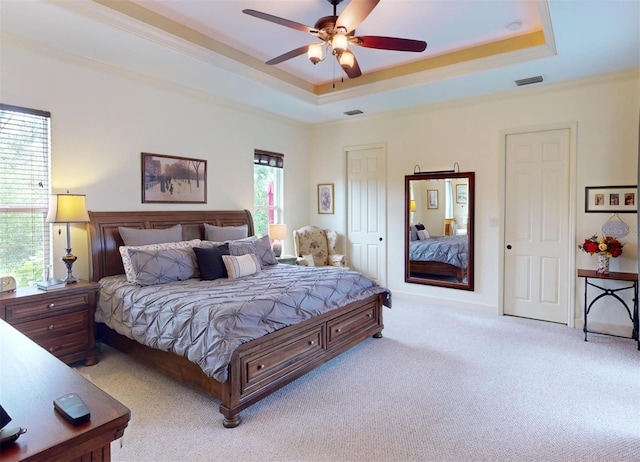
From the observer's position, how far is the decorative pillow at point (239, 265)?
3.67 meters

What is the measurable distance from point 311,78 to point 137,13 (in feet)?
7.54

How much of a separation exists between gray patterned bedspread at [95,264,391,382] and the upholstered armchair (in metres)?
2.02

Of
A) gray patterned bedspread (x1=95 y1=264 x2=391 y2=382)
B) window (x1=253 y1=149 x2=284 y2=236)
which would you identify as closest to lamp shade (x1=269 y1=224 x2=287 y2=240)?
window (x1=253 y1=149 x2=284 y2=236)

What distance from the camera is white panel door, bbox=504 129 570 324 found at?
438 centimetres

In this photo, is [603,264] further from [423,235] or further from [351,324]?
[351,324]

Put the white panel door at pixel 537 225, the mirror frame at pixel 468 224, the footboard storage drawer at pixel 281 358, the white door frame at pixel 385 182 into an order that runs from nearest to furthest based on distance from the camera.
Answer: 1. the footboard storage drawer at pixel 281 358
2. the white panel door at pixel 537 225
3. the mirror frame at pixel 468 224
4. the white door frame at pixel 385 182

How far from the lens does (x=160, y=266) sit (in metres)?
3.38

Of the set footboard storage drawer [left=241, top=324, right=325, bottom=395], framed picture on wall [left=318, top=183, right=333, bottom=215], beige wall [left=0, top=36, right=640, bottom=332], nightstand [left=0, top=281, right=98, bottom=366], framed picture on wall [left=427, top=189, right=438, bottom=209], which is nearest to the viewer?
footboard storage drawer [left=241, top=324, right=325, bottom=395]

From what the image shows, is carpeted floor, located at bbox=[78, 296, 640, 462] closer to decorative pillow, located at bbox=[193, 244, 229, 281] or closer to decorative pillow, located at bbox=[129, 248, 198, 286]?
decorative pillow, located at bbox=[129, 248, 198, 286]

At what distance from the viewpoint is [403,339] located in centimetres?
394

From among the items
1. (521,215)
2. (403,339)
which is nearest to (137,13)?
(403,339)

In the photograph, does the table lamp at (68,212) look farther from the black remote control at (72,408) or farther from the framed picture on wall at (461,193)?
the framed picture on wall at (461,193)

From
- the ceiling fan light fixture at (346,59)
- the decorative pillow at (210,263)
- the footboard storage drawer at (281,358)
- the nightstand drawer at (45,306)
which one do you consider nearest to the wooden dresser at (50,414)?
the footboard storage drawer at (281,358)

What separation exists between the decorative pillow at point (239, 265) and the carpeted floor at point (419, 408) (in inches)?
43.3
